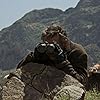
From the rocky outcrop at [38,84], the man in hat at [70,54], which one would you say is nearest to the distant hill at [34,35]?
the man in hat at [70,54]

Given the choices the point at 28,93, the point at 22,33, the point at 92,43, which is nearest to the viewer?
the point at 28,93

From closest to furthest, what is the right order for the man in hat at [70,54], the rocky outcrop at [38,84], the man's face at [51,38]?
the rocky outcrop at [38,84] < the man in hat at [70,54] < the man's face at [51,38]

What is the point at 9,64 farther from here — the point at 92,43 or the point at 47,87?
the point at 47,87

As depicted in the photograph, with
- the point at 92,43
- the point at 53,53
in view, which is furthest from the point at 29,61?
the point at 92,43

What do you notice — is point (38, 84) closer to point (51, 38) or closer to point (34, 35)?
point (51, 38)

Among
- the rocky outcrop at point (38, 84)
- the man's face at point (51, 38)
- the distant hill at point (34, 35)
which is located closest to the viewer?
the rocky outcrop at point (38, 84)

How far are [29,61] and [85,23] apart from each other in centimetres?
18408

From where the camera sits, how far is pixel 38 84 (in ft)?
21.0

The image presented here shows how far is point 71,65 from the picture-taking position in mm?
6500

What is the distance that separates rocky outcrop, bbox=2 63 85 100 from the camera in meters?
6.19

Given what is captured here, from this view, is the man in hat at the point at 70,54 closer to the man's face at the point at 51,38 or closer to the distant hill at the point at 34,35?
the man's face at the point at 51,38

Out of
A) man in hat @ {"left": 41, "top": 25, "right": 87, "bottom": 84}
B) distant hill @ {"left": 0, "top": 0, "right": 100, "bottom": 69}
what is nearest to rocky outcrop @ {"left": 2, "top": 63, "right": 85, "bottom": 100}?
man in hat @ {"left": 41, "top": 25, "right": 87, "bottom": 84}

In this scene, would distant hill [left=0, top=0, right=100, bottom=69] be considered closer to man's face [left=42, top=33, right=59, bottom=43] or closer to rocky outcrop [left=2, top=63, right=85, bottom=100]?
man's face [left=42, top=33, right=59, bottom=43]

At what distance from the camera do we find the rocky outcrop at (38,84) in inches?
244
